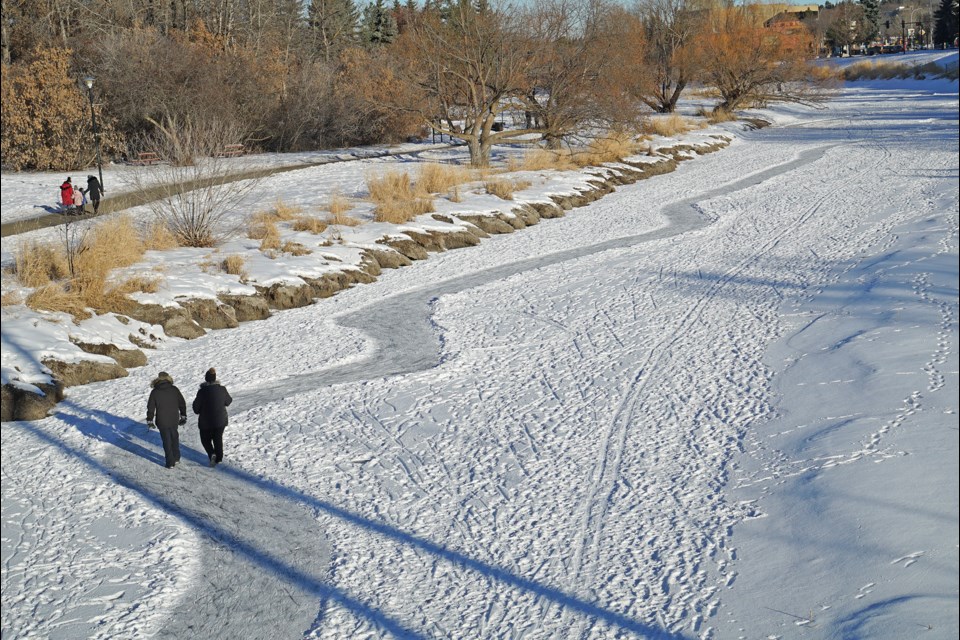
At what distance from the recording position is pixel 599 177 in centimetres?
3284

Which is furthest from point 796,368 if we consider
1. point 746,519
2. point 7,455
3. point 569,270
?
point 7,455

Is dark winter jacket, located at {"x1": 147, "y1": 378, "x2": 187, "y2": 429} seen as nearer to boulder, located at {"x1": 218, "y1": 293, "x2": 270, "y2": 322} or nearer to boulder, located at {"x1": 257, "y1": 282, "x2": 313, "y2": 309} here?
boulder, located at {"x1": 218, "y1": 293, "x2": 270, "y2": 322}

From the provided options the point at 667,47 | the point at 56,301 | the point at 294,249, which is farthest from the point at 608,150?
the point at 56,301

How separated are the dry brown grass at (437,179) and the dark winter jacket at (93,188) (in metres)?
10.2

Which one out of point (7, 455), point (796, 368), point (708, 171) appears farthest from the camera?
point (708, 171)

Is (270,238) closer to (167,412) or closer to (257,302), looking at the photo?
(257,302)

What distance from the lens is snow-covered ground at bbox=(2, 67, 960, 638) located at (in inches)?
290

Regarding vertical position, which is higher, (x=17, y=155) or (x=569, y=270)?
(x=17, y=155)

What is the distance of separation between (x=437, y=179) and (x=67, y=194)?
1301 centimetres

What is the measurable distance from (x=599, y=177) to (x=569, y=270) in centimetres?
1378

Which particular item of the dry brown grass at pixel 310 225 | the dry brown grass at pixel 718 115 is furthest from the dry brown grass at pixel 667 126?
the dry brown grass at pixel 310 225

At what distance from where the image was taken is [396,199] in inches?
1013

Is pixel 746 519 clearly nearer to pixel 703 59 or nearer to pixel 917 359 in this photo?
pixel 917 359

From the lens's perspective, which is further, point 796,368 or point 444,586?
point 796,368
